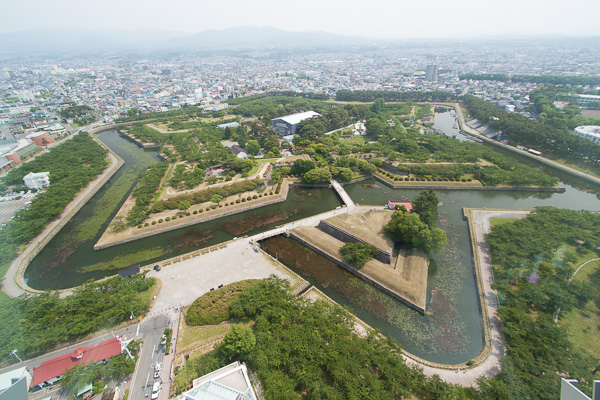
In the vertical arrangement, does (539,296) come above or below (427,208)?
below

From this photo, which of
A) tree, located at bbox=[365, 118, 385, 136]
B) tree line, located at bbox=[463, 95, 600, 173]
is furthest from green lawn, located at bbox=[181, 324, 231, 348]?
tree line, located at bbox=[463, 95, 600, 173]

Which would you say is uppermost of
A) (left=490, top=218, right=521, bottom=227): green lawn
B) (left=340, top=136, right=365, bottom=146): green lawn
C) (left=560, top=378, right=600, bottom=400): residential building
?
(left=560, top=378, right=600, bottom=400): residential building

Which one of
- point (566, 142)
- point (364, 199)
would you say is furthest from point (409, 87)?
point (364, 199)

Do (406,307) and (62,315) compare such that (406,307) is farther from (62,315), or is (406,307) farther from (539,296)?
(62,315)

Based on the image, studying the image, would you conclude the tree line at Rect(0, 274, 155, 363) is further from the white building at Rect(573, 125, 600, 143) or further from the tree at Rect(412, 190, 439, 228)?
the white building at Rect(573, 125, 600, 143)

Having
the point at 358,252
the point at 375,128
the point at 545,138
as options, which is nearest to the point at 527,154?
the point at 545,138

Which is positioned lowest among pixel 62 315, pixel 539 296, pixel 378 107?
pixel 62 315

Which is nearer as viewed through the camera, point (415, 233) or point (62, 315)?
point (62, 315)

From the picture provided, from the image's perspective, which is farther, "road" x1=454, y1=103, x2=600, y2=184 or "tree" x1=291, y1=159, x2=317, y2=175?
"road" x1=454, y1=103, x2=600, y2=184
